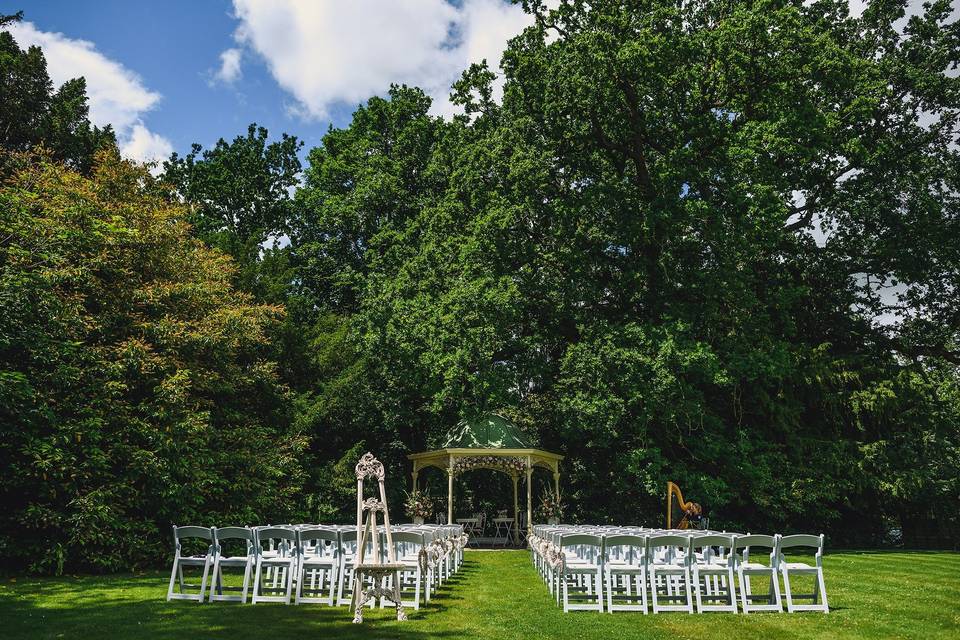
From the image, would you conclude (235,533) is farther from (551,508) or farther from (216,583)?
(551,508)

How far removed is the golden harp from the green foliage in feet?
30.0

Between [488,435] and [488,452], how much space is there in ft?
3.88

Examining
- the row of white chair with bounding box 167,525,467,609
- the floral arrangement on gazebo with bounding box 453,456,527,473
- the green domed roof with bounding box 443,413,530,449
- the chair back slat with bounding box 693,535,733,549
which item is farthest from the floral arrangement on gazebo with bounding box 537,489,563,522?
the chair back slat with bounding box 693,535,733,549

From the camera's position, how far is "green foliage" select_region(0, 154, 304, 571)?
43.5ft

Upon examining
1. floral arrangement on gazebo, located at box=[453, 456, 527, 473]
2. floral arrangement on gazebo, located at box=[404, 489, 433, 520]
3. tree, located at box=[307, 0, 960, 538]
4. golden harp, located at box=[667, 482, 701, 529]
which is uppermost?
tree, located at box=[307, 0, 960, 538]

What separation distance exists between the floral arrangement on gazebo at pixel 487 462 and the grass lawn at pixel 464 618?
403 inches

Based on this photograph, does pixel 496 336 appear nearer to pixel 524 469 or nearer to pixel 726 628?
pixel 524 469

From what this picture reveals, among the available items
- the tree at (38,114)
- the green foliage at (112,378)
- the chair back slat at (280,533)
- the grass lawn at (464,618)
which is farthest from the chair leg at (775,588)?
the tree at (38,114)

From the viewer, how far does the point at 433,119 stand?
31.8 metres

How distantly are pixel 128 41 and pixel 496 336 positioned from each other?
12.2m

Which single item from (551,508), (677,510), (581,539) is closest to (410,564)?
(581,539)

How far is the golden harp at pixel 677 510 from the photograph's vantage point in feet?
47.4

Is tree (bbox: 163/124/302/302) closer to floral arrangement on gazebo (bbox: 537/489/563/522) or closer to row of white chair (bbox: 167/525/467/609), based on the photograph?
floral arrangement on gazebo (bbox: 537/489/563/522)

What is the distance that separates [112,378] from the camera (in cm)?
1480
